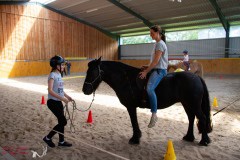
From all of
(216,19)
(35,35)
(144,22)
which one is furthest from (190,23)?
(35,35)

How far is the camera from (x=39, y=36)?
66.9ft

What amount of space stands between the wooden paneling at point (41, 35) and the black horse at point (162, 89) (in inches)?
694

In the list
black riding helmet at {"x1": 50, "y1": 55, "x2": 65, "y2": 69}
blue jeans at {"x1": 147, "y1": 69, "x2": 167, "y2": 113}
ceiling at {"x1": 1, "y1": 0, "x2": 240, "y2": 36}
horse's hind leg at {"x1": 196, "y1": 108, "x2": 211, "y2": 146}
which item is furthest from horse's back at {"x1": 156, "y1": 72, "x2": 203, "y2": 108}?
ceiling at {"x1": 1, "y1": 0, "x2": 240, "y2": 36}

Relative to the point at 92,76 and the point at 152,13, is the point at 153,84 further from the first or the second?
the point at 152,13

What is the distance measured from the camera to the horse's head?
3457 mm

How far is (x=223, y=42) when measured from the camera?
19.2 meters

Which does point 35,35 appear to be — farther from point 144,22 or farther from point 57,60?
point 57,60

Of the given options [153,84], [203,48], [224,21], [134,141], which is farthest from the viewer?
[203,48]

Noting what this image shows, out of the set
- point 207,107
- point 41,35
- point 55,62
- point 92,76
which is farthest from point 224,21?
point 55,62

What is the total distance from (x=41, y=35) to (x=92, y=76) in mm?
19265

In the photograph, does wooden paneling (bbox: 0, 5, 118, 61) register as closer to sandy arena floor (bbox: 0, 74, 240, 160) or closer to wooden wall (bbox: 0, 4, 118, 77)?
wooden wall (bbox: 0, 4, 118, 77)

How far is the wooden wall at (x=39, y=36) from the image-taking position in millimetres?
18094

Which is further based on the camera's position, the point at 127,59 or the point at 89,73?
the point at 127,59

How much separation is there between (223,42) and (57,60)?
19.8 metres
